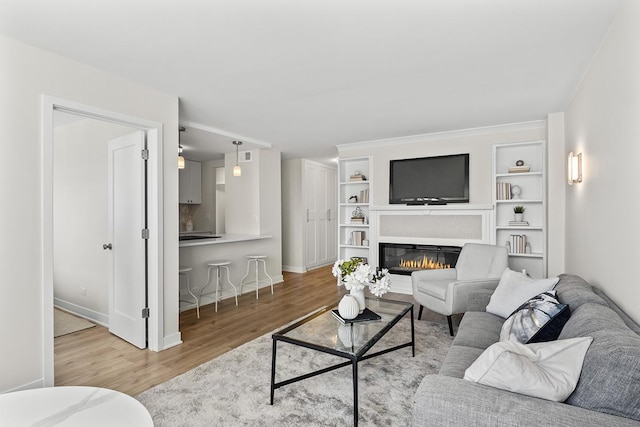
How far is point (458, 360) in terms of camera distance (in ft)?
6.17

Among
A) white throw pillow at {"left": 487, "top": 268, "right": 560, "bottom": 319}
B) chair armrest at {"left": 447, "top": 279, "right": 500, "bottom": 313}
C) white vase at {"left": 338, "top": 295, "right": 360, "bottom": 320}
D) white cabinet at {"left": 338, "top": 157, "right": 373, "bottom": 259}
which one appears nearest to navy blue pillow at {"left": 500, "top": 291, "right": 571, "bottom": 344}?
white throw pillow at {"left": 487, "top": 268, "right": 560, "bottom": 319}

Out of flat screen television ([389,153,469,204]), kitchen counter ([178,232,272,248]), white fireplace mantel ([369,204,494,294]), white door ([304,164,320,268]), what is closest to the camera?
kitchen counter ([178,232,272,248])

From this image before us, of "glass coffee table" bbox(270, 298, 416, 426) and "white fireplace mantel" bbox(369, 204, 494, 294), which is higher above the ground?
"white fireplace mantel" bbox(369, 204, 494, 294)

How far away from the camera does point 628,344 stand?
1.28 meters

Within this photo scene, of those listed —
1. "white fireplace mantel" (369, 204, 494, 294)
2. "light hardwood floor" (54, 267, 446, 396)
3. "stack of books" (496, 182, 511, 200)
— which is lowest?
"light hardwood floor" (54, 267, 446, 396)

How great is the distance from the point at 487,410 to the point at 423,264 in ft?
13.8

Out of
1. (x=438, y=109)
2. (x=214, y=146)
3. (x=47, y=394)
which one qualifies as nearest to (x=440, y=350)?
(x=438, y=109)

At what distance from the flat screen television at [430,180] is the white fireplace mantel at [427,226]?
127 millimetres

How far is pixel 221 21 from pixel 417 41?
129 centimetres

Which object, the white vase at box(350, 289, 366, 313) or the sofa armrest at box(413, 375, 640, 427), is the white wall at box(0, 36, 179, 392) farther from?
A: the sofa armrest at box(413, 375, 640, 427)

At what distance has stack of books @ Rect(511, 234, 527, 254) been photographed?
4578 millimetres

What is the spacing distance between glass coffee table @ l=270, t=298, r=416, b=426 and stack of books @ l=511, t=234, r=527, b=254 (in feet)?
8.69

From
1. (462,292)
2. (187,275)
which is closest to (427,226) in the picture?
(462,292)

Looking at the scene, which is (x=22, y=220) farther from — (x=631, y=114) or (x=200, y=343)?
(x=631, y=114)
